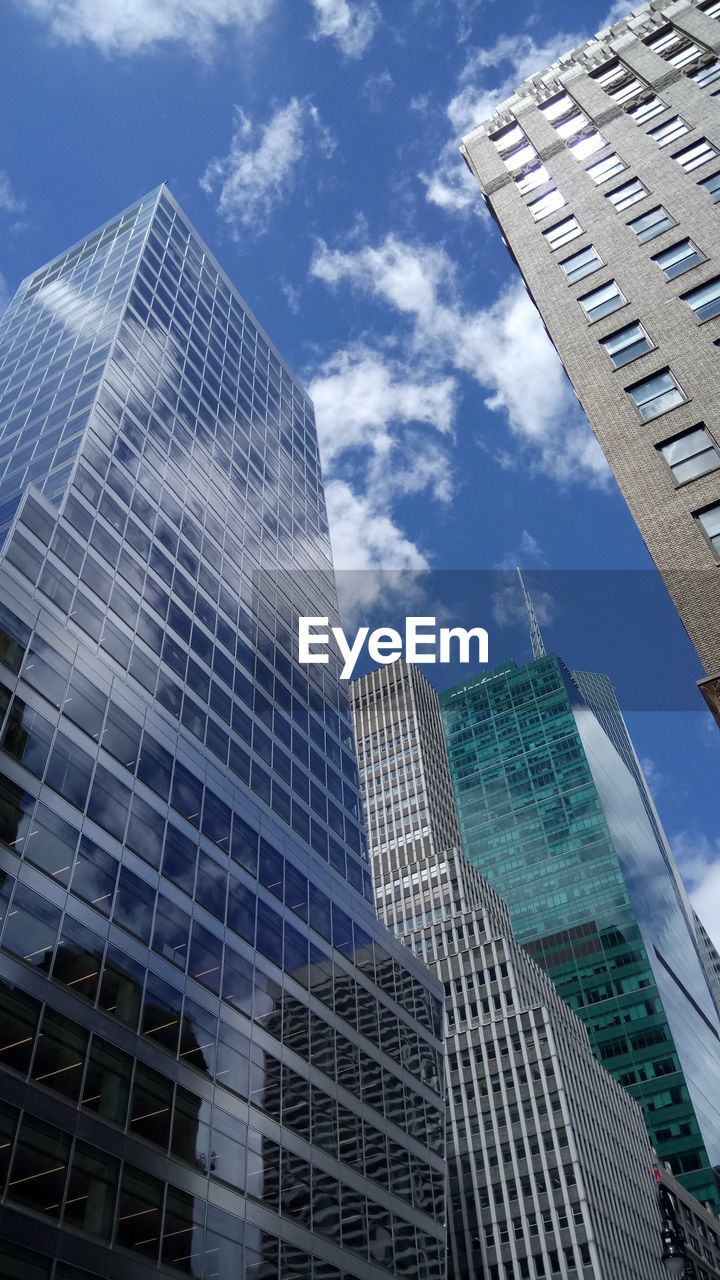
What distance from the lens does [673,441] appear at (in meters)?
27.5

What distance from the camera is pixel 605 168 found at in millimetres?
39438

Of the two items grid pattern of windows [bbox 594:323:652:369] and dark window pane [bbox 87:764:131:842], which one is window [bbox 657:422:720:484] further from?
dark window pane [bbox 87:764:131:842]

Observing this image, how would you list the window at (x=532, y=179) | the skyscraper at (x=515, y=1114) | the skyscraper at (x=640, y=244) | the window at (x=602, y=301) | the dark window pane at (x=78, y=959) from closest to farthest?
the skyscraper at (x=640, y=244) → the dark window pane at (x=78, y=959) → the window at (x=602, y=301) → the window at (x=532, y=179) → the skyscraper at (x=515, y=1114)

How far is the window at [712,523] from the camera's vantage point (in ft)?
79.9

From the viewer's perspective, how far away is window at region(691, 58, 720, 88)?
40.6m

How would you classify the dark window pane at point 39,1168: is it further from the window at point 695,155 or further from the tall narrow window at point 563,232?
the window at point 695,155

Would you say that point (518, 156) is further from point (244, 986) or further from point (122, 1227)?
point (122, 1227)

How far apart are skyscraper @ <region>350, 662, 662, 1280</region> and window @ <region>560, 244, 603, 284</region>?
244 ft

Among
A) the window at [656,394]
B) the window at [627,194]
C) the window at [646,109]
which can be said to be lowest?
the window at [656,394]

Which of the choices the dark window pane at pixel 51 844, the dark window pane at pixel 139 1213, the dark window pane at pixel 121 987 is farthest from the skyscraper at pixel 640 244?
the dark window pane at pixel 139 1213

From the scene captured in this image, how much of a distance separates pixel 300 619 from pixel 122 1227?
40654 millimetres

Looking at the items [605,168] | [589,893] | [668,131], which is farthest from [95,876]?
[589,893]

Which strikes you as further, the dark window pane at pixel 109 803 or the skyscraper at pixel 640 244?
the dark window pane at pixel 109 803

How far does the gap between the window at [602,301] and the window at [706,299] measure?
2354 millimetres
